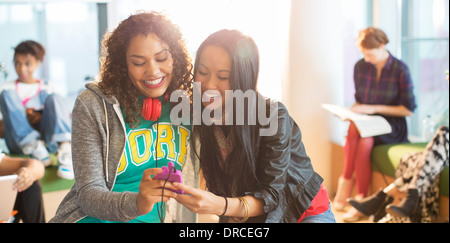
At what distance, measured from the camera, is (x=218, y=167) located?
0.85 m

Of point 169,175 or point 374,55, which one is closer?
point 169,175

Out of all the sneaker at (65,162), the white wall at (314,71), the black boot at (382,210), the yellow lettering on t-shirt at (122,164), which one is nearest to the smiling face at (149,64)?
the yellow lettering on t-shirt at (122,164)

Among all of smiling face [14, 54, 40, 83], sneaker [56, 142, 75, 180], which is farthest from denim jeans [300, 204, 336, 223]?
smiling face [14, 54, 40, 83]

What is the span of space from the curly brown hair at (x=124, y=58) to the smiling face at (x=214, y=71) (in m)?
0.04

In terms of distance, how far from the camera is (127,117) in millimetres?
818

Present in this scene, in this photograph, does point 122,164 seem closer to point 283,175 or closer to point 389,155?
point 283,175

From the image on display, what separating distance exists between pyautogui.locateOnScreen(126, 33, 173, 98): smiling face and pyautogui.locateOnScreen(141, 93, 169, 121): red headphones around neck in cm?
1

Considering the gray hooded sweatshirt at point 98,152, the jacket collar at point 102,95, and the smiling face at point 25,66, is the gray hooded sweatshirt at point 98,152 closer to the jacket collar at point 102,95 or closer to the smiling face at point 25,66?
the jacket collar at point 102,95

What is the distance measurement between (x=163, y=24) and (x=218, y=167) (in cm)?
25

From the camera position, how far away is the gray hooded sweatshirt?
0.80m

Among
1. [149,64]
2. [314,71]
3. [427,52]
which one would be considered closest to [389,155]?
[427,52]

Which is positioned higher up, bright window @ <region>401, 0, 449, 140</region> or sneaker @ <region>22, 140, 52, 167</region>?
bright window @ <region>401, 0, 449, 140</region>

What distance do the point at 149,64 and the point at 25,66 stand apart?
1.22 meters

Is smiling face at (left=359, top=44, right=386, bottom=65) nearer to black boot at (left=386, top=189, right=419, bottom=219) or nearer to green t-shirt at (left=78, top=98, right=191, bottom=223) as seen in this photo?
black boot at (left=386, top=189, right=419, bottom=219)
